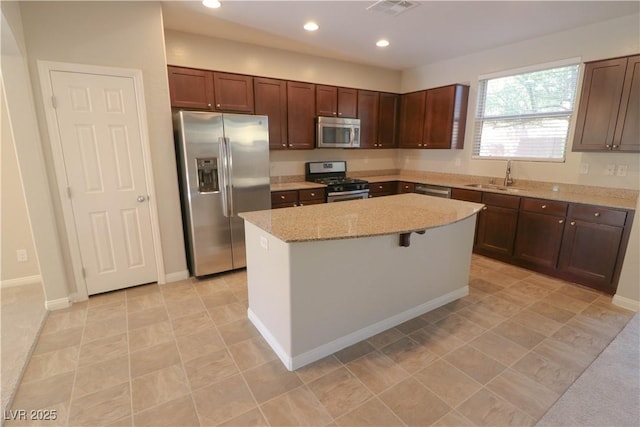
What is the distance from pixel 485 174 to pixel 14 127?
525cm

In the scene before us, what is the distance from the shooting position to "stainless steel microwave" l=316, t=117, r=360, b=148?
14.7ft

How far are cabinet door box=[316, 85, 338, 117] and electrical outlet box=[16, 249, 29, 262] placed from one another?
381cm

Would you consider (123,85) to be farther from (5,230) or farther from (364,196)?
(364,196)

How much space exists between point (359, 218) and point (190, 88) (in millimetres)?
2613

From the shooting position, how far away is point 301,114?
14.3ft

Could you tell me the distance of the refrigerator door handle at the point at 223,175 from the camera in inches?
127

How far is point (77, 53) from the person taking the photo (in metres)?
2.62

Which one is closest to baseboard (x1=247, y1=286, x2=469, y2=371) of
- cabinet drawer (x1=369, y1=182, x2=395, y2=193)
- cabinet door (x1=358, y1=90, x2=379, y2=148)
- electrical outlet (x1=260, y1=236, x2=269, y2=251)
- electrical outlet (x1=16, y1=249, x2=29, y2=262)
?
electrical outlet (x1=260, y1=236, x2=269, y2=251)

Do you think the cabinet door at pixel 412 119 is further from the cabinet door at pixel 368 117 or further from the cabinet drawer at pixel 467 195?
the cabinet drawer at pixel 467 195

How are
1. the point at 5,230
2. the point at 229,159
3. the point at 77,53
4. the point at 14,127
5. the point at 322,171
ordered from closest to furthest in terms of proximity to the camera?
the point at 14,127 → the point at 77,53 → the point at 5,230 → the point at 229,159 → the point at 322,171

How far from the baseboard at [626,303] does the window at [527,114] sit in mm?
1669

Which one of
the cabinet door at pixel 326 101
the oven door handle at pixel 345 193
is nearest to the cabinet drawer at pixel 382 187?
the oven door handle at pixel 345 193

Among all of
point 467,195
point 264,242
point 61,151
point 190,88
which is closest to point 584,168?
point 467,195

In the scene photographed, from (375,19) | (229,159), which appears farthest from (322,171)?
(375,19)
